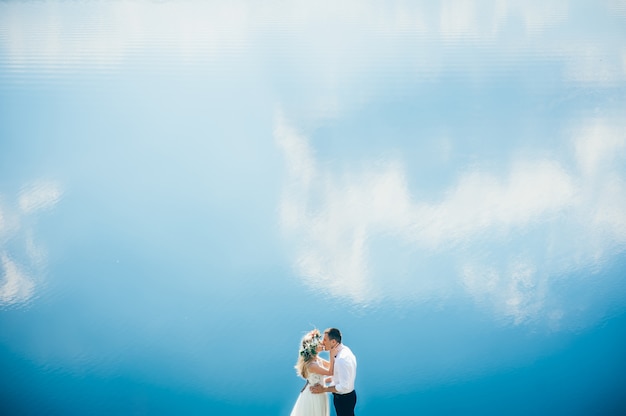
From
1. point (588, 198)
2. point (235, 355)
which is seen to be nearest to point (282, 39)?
point (588, 198)

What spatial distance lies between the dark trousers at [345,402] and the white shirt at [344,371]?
0.07m

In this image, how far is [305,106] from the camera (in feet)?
18.3

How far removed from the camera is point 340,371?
2.53 meters

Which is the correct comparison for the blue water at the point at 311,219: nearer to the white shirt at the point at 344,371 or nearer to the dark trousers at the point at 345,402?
the dark trousers at the point at 345,402

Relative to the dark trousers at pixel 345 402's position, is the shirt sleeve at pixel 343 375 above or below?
above

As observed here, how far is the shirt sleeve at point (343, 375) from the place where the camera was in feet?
8.27

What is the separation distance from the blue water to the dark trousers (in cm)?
44

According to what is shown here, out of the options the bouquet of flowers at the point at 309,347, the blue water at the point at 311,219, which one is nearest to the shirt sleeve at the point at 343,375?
the bouquet of flowers at the point at 309,347

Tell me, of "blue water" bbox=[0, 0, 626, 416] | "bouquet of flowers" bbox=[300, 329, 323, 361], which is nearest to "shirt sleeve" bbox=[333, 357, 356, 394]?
"bouquet of flowers" bbox=[300, 329, 323, 361]

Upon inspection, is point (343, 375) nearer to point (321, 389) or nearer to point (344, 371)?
point (344, 371)

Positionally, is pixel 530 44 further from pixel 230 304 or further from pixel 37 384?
pixel 37 384

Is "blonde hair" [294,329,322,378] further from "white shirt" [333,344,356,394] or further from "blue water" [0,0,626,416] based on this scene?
"blue water" [0,0,626,416]

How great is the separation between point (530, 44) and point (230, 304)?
209 inches

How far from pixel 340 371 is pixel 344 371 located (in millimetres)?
19
